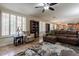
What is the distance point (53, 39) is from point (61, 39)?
0.71ft

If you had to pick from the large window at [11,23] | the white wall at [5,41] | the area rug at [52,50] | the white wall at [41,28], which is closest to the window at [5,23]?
the large window at [11,23]

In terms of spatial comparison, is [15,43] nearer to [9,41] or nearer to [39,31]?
[9,41]

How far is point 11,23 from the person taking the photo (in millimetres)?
2256

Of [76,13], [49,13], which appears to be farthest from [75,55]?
[49,13]

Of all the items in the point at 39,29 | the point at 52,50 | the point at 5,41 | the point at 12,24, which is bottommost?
the point at 52,50

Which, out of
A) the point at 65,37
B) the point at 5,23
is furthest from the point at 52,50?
the point at 5,23

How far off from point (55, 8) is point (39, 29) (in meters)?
0.72

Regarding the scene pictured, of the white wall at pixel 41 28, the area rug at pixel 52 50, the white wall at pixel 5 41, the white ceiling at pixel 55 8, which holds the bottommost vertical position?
the area rug at pixel 52 50

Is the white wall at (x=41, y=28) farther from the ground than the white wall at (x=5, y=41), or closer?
farther from the ground

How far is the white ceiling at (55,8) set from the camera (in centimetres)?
217

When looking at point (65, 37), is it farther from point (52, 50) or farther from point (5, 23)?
point (5, 23)

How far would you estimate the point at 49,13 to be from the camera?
7.49 feet

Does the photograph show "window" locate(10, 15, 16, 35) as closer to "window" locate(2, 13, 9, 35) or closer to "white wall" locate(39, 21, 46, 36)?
"window" locate(2, 13, 9, 35)

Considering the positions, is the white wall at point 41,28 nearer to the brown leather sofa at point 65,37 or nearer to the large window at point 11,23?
the brown leather sofa at point 65,37
